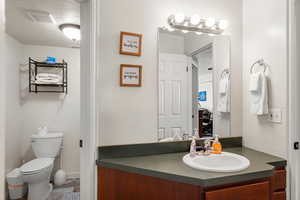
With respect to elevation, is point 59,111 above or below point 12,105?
below

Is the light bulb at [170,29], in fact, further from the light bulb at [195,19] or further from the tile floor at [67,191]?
the tile floor at [67,191]

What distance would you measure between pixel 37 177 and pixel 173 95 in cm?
201

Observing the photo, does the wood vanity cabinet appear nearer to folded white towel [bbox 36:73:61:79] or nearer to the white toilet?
the white toilet

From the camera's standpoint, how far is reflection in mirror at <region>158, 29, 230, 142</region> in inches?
62.9

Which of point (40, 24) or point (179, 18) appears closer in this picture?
point (179, 18)

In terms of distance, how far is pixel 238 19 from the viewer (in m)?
1.80

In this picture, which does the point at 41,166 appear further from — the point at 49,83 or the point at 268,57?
the point at 268,57

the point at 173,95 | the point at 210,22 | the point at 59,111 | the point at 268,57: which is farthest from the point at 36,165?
the point at 268,57

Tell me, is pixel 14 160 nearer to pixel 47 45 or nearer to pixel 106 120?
pixel 47 45

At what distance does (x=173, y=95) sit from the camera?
162 centimetres

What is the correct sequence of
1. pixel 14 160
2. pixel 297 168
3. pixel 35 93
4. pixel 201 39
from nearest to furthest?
pixel 297 168 < pixel 201 39 < pixel 14 160 < pixel 35 93

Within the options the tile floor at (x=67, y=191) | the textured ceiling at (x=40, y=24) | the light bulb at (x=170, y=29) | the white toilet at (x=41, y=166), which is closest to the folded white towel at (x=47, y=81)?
the textured ceiling at (x=40, y=24)

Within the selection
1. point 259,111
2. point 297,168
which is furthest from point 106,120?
point 297,168

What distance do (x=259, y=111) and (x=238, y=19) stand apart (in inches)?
38.8
